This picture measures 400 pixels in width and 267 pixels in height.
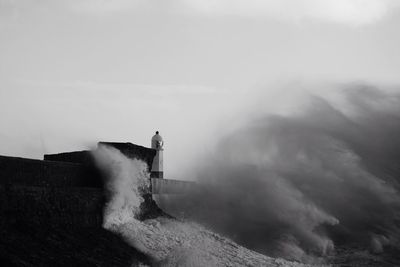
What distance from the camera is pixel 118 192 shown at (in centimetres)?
997

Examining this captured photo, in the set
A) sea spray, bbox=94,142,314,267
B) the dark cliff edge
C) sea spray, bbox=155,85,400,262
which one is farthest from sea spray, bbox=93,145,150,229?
sea spray, bbox=155,85,400,262

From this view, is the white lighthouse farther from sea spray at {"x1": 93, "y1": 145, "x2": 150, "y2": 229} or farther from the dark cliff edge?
the dark cliff edge

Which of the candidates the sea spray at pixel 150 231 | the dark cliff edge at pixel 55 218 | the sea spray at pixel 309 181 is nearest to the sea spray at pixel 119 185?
the sea spray at pixel 150 231

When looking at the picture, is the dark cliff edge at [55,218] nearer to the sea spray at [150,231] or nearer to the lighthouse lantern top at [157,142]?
the sea spray at [150,231]

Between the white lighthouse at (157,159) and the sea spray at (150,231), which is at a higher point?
the white lighthouse at (157,159)

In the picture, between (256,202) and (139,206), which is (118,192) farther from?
(256,202)

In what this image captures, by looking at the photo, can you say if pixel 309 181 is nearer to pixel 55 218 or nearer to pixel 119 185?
pixel 119 185

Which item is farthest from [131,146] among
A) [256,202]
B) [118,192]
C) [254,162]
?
[254,162]

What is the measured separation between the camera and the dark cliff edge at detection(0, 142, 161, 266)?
731 centimetres

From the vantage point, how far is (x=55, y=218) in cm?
848

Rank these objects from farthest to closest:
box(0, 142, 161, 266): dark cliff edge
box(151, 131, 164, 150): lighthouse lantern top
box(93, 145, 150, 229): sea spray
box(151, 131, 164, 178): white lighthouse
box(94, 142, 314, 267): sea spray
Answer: box(151, 131, 164, 150): lighthouse lantern top, box(151, 131, 164, 178): white lighthouse, box(93, 145, 150, 229): sea spray, box(94, 142, 314, 267): sea spray, box(0, 142, 161, 266): dark cliff edge

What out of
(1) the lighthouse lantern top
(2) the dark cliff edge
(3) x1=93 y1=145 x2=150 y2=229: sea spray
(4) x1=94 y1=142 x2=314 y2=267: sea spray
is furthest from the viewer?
(1) the lighthouse lantern top

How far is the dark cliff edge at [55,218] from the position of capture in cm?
731

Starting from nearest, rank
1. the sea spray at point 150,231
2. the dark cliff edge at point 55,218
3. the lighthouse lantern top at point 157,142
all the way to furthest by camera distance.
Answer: the dark cliff edge at point 55,218 → the sea spray at point 150,231 → the lighthouse lantern top at point 157,142
